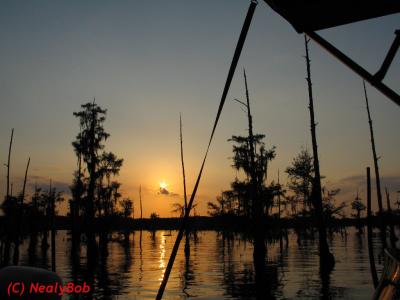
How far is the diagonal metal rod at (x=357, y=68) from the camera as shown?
9.34ft

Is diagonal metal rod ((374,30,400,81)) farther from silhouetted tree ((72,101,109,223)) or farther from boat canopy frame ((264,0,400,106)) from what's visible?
silhouetted tree ((72,101,109,223))

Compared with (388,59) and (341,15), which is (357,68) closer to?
(388,59)

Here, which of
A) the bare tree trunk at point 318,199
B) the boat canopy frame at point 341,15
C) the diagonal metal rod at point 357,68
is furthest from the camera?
the bare tree trunk at point 318,199

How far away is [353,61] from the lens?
10.0 ft

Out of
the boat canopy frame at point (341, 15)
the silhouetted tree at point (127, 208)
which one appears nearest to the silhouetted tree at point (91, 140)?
the silhouetted tree at point (127, 208)

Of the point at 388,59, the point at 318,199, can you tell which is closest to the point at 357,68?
the point at 388,59

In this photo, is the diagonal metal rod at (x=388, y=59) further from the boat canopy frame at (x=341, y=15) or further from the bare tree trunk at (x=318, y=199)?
the bare tree trunk at (x=318, y=199)

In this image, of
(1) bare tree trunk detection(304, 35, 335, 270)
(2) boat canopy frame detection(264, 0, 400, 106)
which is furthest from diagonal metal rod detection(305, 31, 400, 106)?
(1) bare tree trunk detection(304, 35, 335, 270)

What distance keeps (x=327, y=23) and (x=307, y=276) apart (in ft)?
83.5

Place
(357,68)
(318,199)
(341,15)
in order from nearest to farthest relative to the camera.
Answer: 1. (357,68)
2. (341,15)
3. (318,199)

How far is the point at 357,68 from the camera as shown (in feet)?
9.93

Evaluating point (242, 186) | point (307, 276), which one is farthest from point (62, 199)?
point (307, 276)

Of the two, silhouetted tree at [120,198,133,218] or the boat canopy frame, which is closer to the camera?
the boat canopy frame

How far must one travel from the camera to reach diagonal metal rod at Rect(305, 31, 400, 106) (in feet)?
9.34
